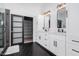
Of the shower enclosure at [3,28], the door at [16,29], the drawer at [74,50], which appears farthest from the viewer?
the door at [16,29]

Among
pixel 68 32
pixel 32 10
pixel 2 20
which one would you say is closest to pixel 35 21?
pixel 32 10

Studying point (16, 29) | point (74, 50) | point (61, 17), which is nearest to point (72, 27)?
point (74, 50)

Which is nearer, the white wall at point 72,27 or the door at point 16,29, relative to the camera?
the white wall at point 72,27

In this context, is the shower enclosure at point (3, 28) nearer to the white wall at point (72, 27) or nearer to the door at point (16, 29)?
the door at point (16, 29)

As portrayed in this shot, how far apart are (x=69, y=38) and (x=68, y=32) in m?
0.16

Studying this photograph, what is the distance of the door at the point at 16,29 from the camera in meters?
5.78

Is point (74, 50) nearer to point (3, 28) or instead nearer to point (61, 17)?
point (61, 17)

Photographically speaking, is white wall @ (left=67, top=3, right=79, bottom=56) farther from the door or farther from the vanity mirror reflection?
the door

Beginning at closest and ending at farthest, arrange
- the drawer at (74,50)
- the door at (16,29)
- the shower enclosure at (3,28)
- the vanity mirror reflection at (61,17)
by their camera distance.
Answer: the drawer at (74,50) → the vanity mirror reflection at (61,17) → the shower enclosure at (3,28) → the door at (16,29)

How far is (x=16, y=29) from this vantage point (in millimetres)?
5996

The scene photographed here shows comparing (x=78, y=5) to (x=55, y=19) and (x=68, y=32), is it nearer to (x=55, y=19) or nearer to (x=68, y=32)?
(x=68, y=32)

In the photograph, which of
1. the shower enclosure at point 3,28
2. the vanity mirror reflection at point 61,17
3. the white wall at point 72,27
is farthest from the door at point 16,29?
the white wall at point 72,27

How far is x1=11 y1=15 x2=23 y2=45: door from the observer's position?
5.78 metres

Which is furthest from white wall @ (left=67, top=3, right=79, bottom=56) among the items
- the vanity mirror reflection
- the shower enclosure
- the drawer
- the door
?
the door
